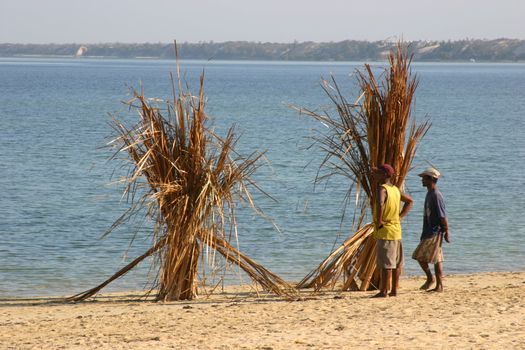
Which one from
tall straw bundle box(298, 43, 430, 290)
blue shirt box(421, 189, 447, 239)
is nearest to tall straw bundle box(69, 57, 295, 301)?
tall straw bundle box(298, 43, 430, 290)

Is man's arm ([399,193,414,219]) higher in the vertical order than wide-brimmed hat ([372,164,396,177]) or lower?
lower

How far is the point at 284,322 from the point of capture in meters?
8.38

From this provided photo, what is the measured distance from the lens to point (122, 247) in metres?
15.2

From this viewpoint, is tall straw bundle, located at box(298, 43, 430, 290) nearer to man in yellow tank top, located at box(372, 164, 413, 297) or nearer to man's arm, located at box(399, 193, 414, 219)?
man's arm, located at box(399, 193, 414, 219)

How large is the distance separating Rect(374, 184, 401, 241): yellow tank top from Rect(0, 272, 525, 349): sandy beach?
58 cm

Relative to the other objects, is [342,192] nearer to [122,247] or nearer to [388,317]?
[122,247]

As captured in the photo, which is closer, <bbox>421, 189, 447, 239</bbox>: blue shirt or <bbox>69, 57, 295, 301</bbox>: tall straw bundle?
<bbox>421, 189, 447, 239</bbox>: blue shirt

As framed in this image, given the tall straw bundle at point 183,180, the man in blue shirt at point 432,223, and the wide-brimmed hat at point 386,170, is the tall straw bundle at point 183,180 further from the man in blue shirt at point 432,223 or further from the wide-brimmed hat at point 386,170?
the man in blue shirt at point 432,223

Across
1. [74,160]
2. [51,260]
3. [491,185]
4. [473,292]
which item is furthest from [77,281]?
[74,160]

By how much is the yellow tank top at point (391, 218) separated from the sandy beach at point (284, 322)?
1.90 ft

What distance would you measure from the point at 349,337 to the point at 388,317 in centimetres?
91

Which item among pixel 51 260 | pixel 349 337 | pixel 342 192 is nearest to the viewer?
pixel 349 337

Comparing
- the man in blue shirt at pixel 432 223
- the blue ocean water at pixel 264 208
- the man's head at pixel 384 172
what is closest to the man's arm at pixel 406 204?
the man in blue shirt at pixel 432 223

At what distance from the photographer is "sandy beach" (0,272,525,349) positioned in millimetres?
7445
